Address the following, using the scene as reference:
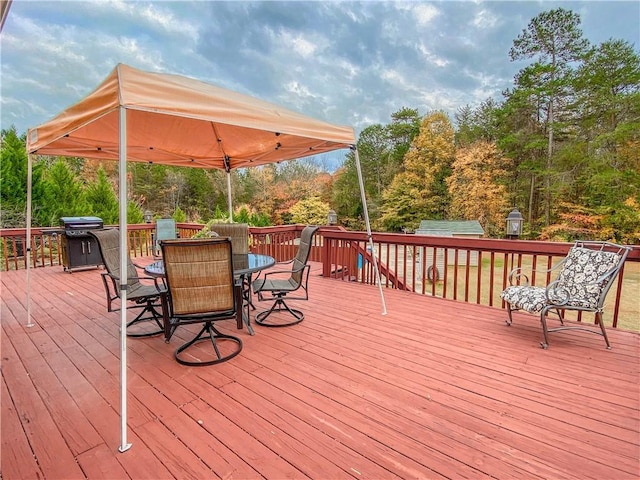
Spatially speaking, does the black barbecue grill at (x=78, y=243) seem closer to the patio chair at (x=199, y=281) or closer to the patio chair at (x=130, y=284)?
the patio chair at (x=130, y=284)

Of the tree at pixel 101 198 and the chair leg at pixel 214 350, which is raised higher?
the tree at pixel 101 198

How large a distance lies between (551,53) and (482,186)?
652 cm

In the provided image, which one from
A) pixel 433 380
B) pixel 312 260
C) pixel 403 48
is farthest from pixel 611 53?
pixel 433 380

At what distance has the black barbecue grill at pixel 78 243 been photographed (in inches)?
236

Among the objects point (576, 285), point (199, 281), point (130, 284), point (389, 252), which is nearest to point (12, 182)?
point (130, 284)

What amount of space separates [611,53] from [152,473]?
745 inches

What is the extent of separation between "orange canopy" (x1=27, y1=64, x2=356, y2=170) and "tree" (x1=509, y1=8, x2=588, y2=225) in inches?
595

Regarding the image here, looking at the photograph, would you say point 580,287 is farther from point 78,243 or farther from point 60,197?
point 60,197

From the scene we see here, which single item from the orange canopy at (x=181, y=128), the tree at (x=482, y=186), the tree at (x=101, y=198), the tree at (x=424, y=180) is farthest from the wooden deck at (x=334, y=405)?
the tree at (x=424, y=180)

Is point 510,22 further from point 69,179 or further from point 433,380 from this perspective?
point 69,179

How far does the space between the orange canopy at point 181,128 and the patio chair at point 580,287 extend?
93.6 inches

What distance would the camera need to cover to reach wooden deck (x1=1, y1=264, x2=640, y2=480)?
1.55 metres

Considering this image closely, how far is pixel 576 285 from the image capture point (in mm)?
2998

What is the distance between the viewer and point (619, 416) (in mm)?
1903
